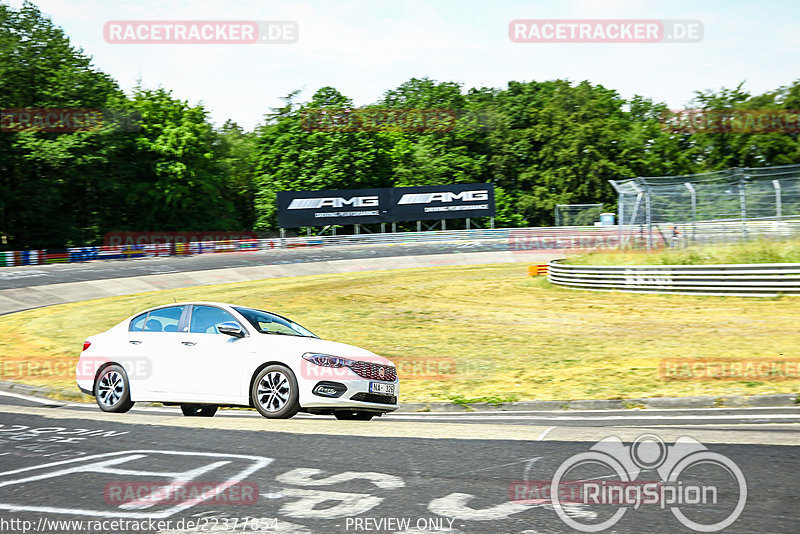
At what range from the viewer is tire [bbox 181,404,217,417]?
1088cm

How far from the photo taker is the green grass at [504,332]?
1275cm

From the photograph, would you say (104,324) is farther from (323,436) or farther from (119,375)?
(323,436)

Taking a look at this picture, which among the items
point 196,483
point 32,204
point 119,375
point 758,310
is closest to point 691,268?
point 758,310

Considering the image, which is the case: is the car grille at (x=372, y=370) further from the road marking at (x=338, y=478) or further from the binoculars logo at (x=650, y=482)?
the binoculars logo at (x=650, y=482)

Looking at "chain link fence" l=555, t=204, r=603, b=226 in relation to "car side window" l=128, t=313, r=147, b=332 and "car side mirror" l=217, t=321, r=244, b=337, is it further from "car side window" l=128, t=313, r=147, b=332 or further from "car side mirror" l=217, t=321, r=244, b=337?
"car side mirror" l=217, t=321, r=244, b=337

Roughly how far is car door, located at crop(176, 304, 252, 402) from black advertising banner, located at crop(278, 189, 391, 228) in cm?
4935

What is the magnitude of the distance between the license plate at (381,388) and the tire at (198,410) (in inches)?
104

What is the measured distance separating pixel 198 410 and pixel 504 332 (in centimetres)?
1006

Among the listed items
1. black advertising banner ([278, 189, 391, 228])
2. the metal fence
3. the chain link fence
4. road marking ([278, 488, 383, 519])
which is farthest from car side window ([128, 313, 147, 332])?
black advertising banner ([278, 189, 391, 228])

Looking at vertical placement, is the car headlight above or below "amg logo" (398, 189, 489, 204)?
below

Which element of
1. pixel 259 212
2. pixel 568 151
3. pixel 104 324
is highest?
pixel 568 151

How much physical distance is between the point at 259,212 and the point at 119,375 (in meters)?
62.3

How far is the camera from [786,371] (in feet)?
40.7

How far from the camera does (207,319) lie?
33.8 ft
